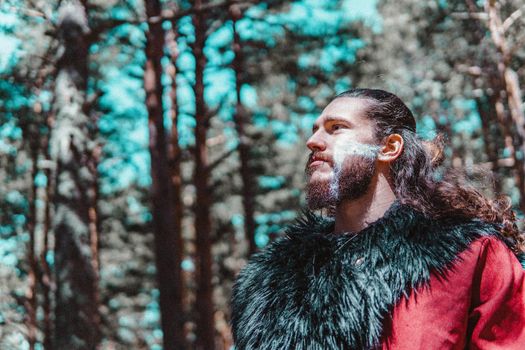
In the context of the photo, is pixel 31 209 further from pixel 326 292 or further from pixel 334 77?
pixel 326 292

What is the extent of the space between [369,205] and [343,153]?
23cm

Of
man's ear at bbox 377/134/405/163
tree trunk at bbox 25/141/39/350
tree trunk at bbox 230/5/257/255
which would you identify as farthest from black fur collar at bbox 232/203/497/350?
tree trunk at bbox 25/141/39/350

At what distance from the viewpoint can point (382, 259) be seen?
90.5 inches

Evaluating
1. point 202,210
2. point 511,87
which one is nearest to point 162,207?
point 202,210

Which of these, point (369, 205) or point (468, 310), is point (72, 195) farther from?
point (468, 310)

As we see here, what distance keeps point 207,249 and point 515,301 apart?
11.7 metres

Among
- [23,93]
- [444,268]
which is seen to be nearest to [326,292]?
[444,268]

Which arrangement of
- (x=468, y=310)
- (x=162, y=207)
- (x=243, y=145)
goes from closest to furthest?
(x=468, y=310) → (x=162, y=207) → (x=243, y=145)

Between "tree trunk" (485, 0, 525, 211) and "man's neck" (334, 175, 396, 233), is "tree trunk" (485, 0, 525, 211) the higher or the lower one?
the higher one

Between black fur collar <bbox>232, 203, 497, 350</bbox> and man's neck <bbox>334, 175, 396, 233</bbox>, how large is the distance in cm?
9

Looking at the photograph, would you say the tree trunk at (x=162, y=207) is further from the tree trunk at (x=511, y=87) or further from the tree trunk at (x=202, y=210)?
the tree trunk at (x=511, y=87)

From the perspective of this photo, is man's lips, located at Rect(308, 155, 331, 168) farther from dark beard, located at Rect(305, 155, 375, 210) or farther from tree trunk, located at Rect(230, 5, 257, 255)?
tree trunk, located at Rect(230, 5, 257, 255)

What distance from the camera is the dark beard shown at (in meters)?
2.51

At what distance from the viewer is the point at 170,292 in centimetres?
986
